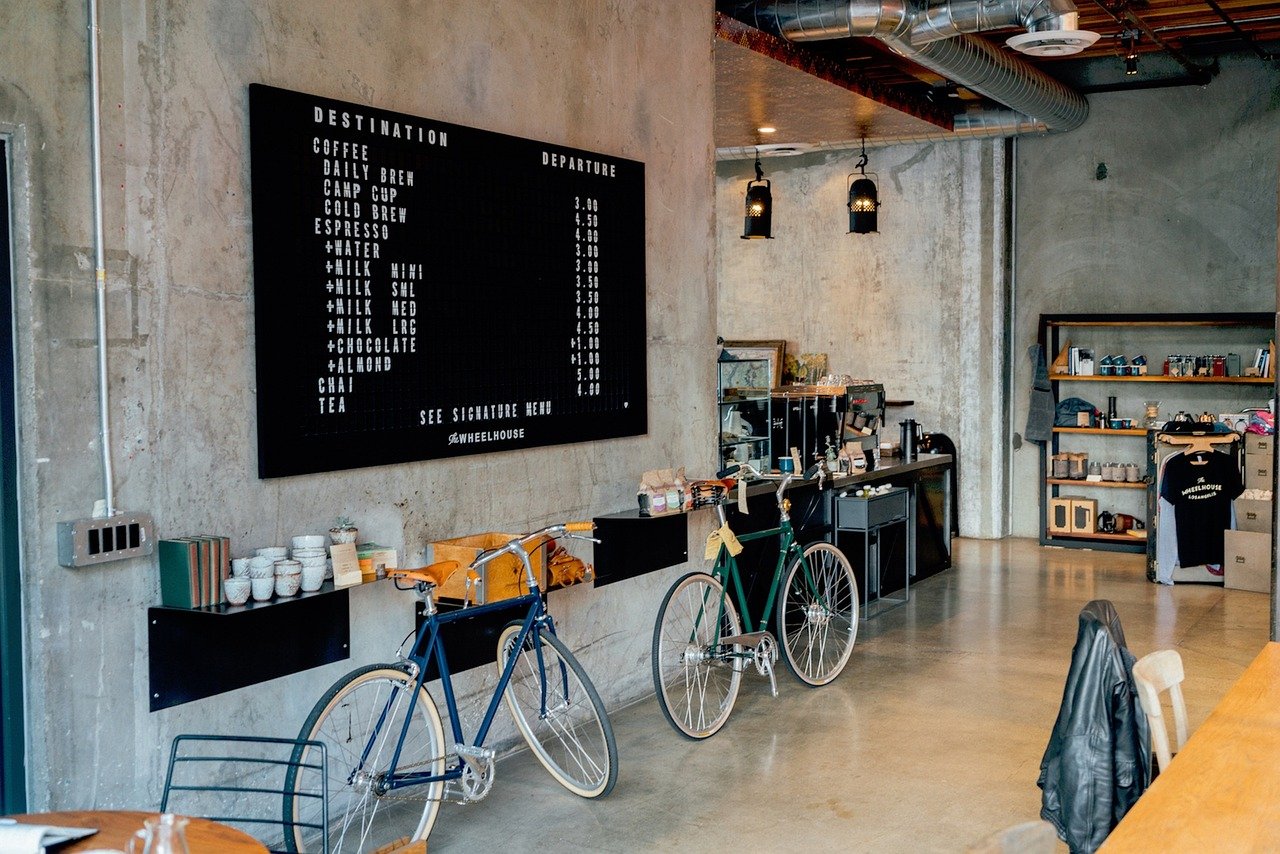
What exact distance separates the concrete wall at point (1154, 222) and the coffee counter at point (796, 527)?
2.41 m

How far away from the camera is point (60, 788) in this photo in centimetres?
340

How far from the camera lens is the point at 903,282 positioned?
37.8 feet

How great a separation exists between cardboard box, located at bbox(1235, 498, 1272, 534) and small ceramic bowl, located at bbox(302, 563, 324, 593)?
724 cm

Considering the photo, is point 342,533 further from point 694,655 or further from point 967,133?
point 967,133

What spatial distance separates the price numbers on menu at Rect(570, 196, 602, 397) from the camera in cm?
539

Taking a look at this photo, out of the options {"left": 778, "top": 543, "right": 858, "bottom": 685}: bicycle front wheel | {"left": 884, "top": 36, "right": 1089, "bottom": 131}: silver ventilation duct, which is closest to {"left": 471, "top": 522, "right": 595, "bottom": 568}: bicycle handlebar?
{"left": 778, "top": 543, "right": 858, "bottom": 685}: bicycle front wheel

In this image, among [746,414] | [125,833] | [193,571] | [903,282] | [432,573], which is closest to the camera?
[125,833]

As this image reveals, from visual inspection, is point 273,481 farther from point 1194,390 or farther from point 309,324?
point 1194,390

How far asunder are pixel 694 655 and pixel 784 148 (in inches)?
263

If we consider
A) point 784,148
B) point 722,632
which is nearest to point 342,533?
point 722,632

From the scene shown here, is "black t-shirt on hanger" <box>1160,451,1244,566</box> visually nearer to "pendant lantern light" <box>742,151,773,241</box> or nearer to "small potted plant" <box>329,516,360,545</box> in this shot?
"pendant lantern light" <box>742,151,773,241</box>

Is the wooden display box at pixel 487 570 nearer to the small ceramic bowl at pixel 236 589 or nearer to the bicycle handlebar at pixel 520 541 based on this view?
the bicycle handlebar at pixel 520 541

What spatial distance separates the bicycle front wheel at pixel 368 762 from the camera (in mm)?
3945

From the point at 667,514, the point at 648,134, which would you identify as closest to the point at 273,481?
the point at 667,514
